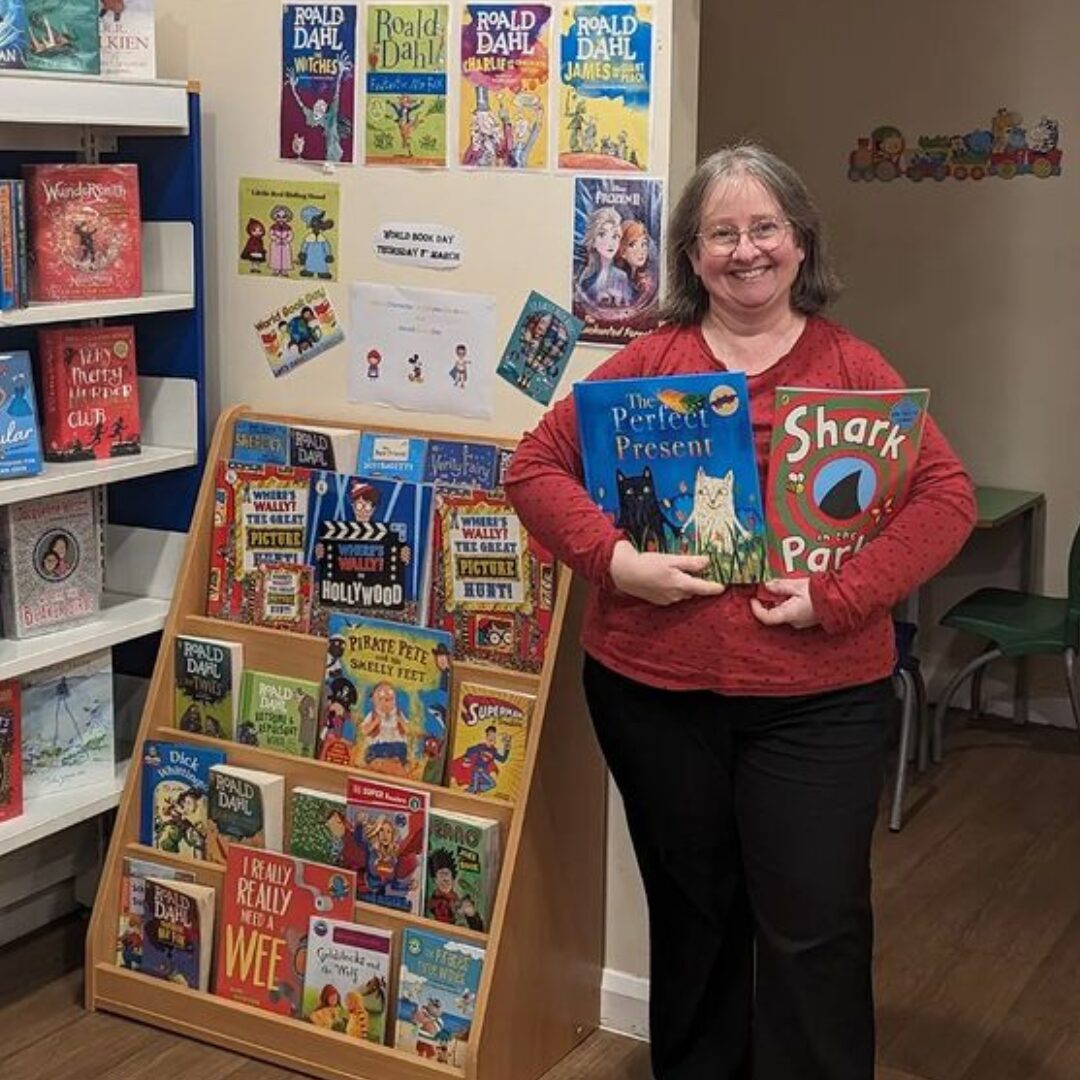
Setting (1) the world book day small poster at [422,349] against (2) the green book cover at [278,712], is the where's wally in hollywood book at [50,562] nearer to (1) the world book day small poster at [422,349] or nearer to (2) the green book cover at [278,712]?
(2) the green book cover at [278,712]

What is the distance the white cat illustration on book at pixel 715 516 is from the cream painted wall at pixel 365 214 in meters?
0.50

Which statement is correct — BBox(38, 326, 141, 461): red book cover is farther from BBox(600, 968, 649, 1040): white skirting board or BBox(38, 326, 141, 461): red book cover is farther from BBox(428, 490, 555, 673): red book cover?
BBox(600, 968, 649, 1040): white skirting board

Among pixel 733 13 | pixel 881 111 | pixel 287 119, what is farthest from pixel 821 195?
pixel 287 119

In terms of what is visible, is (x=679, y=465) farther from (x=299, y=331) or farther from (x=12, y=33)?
(x=12, y=33)

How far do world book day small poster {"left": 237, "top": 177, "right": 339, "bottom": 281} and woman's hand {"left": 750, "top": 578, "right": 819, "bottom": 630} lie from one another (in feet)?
3.56

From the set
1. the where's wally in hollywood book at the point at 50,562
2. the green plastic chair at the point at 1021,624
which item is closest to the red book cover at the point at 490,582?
the where's wally in hollywood book at the point at 50,562

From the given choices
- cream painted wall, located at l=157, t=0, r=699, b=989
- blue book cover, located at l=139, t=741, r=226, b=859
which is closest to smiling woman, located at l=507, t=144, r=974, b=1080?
cream painted wall, located at l=157, t=0, r=699, b=989

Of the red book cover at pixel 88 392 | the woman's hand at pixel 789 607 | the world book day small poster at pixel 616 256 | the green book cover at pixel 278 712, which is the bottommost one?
the green book cover at pixel 278 712

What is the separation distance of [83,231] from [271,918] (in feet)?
3.74

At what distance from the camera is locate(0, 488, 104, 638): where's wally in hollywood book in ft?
8.82

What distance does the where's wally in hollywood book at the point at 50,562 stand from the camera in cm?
269

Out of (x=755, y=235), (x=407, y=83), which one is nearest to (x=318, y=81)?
(x=407, y=83)

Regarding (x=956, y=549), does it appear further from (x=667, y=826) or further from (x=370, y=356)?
(x=370, y=356)

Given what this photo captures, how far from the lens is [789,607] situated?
2.05 meters
